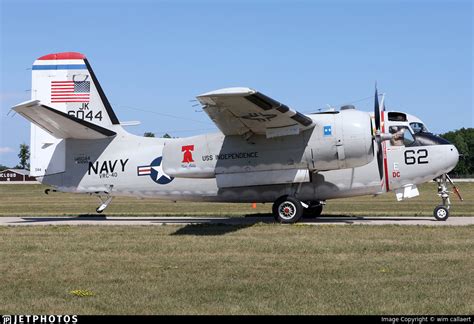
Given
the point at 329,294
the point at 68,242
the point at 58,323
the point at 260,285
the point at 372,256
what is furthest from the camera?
the point at 68,242

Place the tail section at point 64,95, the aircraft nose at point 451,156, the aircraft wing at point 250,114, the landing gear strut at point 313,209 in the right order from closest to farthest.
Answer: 1. the aircraft wing at point 250,114
2. the aircraft nose at point 451,156
3. the landing gear strut at point 313,209
4. the tail section at point 64,95

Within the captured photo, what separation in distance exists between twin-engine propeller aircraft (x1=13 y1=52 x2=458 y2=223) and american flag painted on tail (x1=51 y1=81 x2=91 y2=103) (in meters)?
0.04

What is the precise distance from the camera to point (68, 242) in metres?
16.0

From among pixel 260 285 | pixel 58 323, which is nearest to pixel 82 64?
pixel 260 285

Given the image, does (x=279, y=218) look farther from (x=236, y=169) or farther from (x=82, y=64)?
(x=82, y=64)

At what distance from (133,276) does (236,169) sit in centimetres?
981

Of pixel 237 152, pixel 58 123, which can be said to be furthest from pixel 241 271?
pixel 58 123

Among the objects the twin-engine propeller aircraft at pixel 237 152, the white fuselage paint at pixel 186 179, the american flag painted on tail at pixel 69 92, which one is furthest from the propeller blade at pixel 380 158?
the american flag painted on tail at pixel 69 92

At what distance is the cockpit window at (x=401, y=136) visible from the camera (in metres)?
20.9

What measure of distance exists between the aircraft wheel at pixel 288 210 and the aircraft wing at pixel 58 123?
6.91 m

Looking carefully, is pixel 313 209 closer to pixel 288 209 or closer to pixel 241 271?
pixel 288 209

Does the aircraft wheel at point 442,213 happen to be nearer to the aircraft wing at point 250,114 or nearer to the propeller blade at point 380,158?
the propeller blade at point 380,158

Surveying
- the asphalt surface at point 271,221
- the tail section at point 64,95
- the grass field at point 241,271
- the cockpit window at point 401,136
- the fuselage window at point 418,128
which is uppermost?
the tail section at point 64,95

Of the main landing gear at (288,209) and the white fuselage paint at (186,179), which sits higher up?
the white fuselage paint at (186,179)
